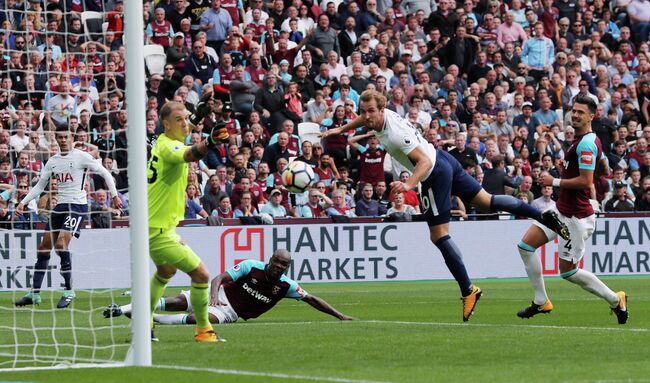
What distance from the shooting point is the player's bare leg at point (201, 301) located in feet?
39.2

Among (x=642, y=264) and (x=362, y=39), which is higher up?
(x=362, y=39)

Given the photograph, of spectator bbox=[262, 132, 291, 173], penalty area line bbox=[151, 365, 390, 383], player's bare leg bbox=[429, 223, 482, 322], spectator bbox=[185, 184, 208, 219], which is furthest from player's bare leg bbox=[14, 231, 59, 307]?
penalty area line bbox=[151, 365, 390, 383]

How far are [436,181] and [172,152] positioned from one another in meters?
→ 3.89

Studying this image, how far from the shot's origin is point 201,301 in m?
12.0

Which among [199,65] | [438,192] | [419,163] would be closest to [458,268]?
[438,192]

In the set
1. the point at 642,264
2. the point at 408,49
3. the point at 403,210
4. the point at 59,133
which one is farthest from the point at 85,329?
the point at 408,49

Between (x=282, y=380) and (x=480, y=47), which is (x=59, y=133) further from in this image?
(x=480, y=47)

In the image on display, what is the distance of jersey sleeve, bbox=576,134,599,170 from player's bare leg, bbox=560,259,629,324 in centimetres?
117

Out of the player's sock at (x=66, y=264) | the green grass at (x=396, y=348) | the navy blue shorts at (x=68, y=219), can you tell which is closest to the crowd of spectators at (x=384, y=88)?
the navy blue shorts at (x=68, y=219)

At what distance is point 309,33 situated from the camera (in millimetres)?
29766

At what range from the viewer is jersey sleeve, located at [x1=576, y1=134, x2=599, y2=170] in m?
14.0

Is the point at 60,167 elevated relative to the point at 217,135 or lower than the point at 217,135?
lower

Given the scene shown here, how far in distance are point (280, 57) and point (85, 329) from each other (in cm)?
1647

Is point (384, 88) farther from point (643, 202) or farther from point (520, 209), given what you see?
point (520, 209)
